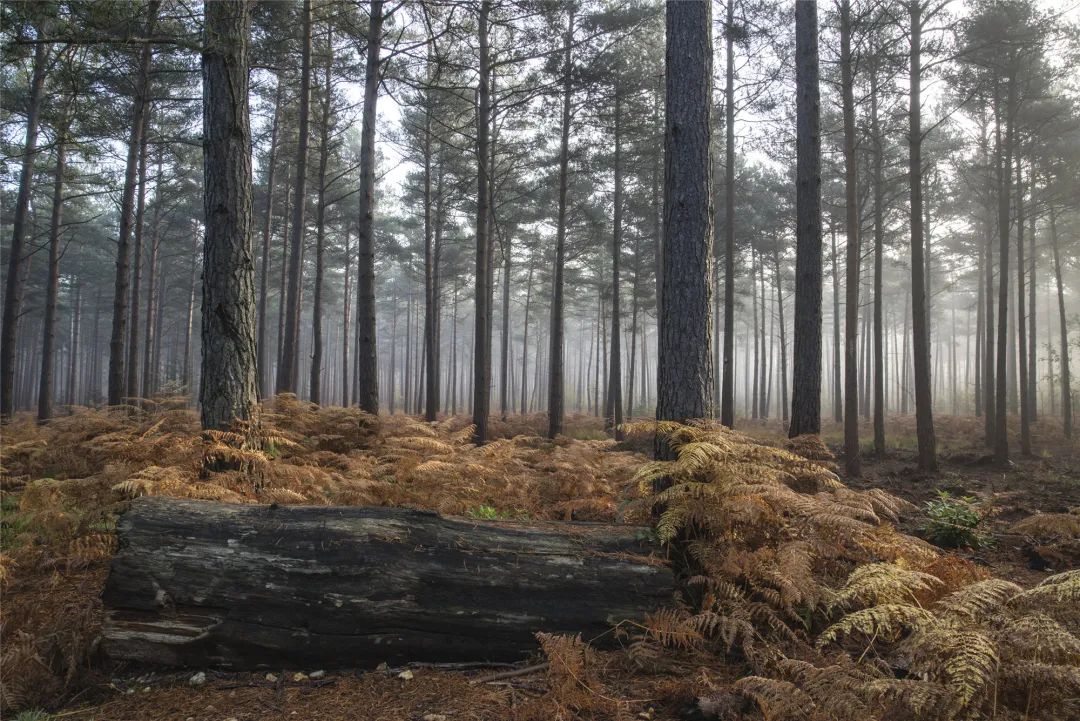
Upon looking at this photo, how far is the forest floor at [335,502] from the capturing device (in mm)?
2967

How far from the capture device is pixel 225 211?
18.6ft

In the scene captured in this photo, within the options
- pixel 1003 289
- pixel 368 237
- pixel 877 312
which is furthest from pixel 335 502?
pixel 1003 289

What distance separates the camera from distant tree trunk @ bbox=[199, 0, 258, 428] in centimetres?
564

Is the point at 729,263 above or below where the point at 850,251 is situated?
above

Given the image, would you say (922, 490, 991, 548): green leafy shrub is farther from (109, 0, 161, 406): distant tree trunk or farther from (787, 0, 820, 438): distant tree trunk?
(109, 0, 161, 406): distant tree trunk

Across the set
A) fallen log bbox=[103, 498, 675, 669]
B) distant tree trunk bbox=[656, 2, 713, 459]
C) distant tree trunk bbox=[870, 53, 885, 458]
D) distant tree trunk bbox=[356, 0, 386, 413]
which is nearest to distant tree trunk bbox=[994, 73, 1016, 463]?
distant tree trunk bbox=[870, 53, 885, 458]

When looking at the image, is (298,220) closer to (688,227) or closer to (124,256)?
(124,256)

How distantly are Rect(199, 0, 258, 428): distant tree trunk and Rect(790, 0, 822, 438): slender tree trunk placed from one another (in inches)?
320

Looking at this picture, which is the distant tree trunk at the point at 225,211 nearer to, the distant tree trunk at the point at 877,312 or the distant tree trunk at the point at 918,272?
the distant tree trunk at the point at 918,272

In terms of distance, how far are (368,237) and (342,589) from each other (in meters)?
9.00

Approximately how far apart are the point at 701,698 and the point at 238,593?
287 cm

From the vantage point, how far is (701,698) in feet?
9.23

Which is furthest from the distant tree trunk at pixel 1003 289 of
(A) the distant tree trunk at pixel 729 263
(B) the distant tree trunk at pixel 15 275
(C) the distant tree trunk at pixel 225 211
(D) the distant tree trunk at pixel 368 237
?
(B) the distant tree trunk at pixel 15 275

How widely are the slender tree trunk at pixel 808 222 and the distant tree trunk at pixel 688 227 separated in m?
4.76
